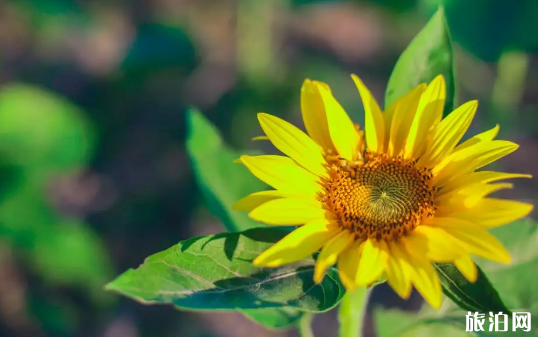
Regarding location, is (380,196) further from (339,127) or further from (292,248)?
(292,248)

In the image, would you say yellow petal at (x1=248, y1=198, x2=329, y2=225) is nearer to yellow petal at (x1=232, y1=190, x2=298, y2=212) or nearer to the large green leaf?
yellow petal at (x1=232, y1=190, x2=298, y2=212)

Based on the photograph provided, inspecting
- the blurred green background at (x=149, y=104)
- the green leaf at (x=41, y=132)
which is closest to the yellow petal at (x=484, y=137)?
the blurred green background at (x=149, y=104)

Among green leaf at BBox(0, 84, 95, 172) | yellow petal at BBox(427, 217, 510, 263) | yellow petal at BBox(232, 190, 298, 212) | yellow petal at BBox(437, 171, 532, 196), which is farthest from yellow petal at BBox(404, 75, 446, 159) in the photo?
green leaf at BBox(0, 84, 95, 172)

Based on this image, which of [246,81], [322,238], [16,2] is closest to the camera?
[322,238]

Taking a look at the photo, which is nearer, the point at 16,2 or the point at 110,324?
the point at 110,324

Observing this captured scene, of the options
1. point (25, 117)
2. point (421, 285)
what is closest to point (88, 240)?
point (25, 117)

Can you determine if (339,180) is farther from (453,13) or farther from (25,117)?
(25,117)
